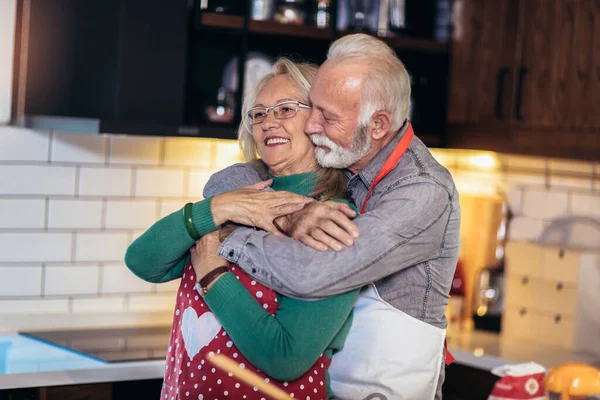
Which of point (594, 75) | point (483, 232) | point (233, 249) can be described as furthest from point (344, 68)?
point (483, 232)

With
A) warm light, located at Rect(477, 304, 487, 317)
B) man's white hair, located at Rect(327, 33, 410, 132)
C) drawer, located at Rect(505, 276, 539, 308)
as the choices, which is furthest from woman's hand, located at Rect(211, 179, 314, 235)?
warm light, located at Rect(477, 304, 487, 317)

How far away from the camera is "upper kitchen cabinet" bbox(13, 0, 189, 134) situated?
2.83 meters

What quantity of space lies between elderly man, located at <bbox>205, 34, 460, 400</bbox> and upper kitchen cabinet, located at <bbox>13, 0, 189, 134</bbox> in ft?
3.58

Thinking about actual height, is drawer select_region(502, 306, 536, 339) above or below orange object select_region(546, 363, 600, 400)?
below

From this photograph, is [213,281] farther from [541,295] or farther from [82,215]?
[541,295]

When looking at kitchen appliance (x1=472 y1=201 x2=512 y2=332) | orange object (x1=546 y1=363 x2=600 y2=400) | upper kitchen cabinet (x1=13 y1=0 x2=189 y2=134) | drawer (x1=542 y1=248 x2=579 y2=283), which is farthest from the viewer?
kitchen appliance (x1=472 y1=201 x2=512 y2=332)

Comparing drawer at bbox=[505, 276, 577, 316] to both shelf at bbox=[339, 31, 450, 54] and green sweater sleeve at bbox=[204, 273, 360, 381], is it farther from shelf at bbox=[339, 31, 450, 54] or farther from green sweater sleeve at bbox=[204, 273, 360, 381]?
green sweater sleeve at bbox=[204, 273, 360, 381]

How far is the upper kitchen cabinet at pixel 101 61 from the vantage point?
2828 mm

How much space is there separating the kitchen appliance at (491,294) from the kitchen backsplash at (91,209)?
264 millimetres

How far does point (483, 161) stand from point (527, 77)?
0.60 meters

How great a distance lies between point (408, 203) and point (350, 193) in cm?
23

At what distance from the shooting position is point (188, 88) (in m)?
3.27

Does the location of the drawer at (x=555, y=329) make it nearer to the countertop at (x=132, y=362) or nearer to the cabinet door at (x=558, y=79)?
the countertop at (x=132, y=362)

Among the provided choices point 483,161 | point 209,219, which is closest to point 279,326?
point 209,219
